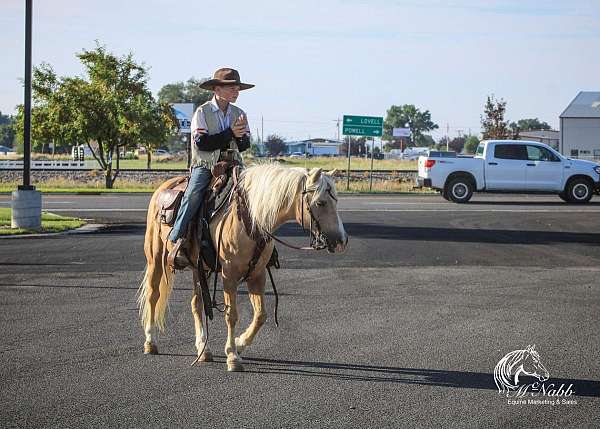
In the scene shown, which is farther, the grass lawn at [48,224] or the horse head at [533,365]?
the grass lawn at [48,224]

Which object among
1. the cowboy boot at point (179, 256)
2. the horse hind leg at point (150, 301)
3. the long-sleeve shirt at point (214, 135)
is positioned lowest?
the horse hind leg at point (150, 301)

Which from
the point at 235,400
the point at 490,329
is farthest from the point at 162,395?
the point at 490,329

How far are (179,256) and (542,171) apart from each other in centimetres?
2267

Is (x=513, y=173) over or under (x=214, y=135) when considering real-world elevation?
under

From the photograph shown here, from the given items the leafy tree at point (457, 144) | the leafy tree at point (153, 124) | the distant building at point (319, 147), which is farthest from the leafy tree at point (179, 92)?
the leafy tree at point (153, 124)

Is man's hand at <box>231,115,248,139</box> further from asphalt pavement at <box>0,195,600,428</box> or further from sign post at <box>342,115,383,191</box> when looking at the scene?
sign post at <box>342,115,383,191</box>

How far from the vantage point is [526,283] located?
455 inches

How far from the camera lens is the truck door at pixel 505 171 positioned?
27484mm

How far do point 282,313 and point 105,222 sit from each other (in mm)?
12278

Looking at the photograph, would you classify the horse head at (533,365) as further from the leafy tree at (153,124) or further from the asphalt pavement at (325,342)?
the leafy tree at (153,124)

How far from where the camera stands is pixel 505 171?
90.3 ft

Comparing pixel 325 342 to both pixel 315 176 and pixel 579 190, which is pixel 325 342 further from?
pixel 579 190

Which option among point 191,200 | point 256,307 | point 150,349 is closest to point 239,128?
point 191,200

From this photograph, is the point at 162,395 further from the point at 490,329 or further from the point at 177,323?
the point at 490,329
